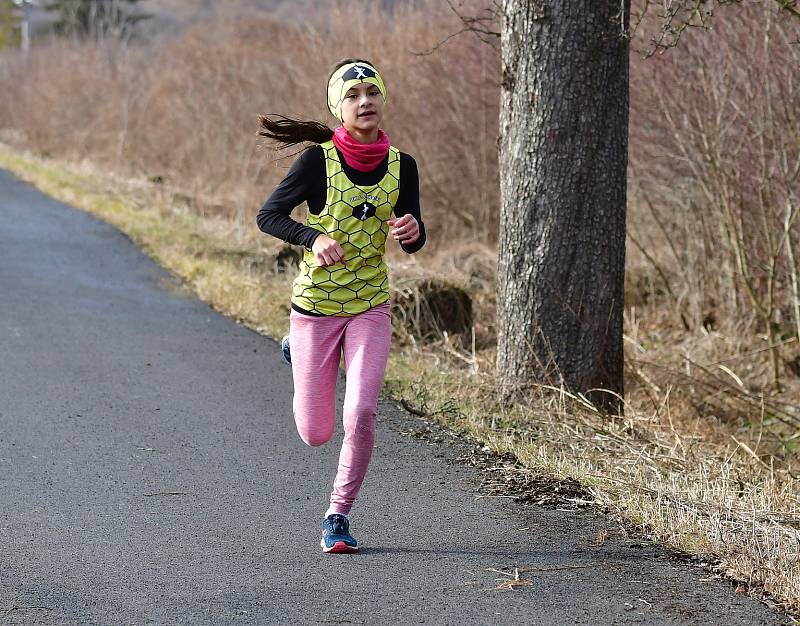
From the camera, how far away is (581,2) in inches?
295

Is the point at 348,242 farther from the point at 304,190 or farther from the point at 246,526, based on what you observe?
the point at 246,526

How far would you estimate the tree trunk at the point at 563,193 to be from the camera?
7582 millimetres

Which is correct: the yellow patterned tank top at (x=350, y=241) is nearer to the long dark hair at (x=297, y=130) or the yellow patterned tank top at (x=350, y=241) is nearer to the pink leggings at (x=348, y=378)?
the pink leggings at (x=348, y=378)

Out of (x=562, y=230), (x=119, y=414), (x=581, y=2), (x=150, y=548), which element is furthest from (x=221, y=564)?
(x=581, y=2)

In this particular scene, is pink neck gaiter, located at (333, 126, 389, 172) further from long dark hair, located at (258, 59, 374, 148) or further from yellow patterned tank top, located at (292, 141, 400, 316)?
long dark hair, located at (258, 59, 374, 148)

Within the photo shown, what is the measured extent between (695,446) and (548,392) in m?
0.91

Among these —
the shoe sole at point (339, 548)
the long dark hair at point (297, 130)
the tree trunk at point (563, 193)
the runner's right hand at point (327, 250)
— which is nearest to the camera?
the runner's right hand at point (327, 250)

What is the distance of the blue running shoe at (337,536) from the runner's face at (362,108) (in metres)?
1.46

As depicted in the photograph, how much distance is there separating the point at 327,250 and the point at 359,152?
1.34ft

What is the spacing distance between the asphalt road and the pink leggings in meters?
0.35

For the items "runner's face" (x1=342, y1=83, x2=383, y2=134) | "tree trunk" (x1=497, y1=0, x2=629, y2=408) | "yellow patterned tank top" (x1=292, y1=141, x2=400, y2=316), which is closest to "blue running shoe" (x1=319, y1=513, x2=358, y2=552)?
"yellow patterned tank top" (x1=292, y1=141, x2=400, y2=316)

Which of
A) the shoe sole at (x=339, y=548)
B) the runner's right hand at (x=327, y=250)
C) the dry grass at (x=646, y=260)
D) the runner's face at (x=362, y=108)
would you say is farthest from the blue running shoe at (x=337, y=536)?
the runner's face at (x=362, y=108)

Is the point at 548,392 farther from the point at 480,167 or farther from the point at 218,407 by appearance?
the point at 480,167

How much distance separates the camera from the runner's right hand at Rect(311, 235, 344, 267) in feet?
16.1
